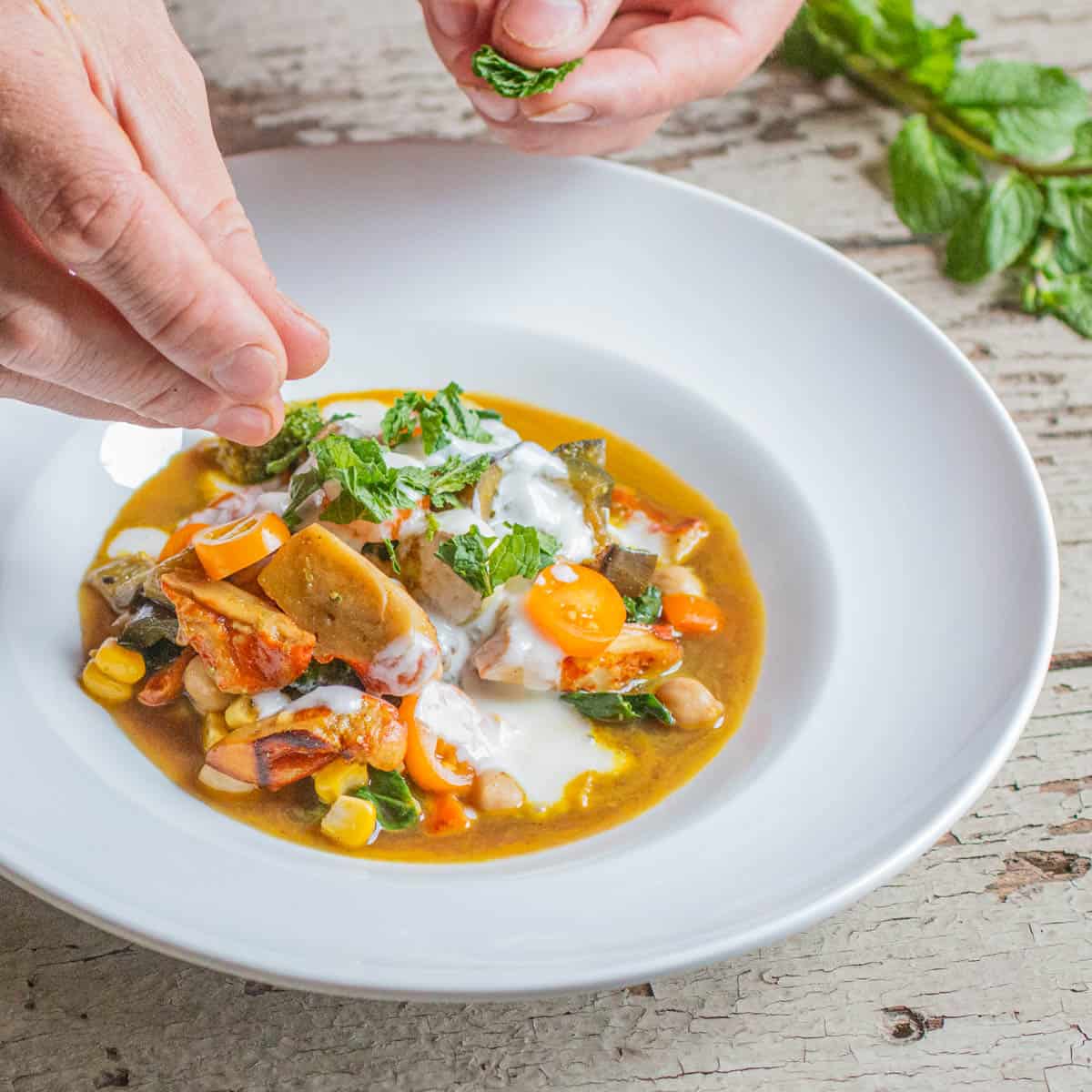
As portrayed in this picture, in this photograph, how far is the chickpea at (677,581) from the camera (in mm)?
3141

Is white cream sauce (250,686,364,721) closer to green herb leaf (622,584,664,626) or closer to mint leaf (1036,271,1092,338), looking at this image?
green herb leaf (622,584,664,626)

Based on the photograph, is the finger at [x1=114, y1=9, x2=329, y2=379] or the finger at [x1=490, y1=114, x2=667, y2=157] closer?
the finger at [x1=114, y1=9, x2=329, y2=379]

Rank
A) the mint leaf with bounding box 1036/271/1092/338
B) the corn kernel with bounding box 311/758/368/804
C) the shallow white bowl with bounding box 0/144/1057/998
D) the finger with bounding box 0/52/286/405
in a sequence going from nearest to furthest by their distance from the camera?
the finger with bounding box 0/52/286/405
the shallow white bowl with bounding box 0/144/1057/998
the corn kernel with bounding box 311/758/368/804
the mint leaf with bounding box 1036/271/1092/338

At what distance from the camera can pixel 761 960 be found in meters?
2.50

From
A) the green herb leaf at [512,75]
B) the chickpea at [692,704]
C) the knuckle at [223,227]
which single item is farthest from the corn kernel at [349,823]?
the green herb leaf at [512,75]

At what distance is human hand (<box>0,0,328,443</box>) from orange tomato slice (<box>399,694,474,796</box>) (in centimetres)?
67

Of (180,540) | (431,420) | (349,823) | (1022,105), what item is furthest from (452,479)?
(1022,105)

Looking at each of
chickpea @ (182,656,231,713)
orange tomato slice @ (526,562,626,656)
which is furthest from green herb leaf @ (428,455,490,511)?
chickpea @ (182,656,231,713)

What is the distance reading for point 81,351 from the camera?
230cm

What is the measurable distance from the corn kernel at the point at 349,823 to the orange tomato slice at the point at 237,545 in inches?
21.8

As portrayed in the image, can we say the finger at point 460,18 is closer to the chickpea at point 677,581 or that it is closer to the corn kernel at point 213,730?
the chickpea at point 677,581

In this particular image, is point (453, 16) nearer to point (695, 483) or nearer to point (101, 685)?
point (695, 483)

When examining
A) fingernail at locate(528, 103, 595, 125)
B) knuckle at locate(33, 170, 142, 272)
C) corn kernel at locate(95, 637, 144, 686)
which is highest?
knuckle at locate(33, 170, 142, 272)

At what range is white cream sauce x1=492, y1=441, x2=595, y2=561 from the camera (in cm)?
308
